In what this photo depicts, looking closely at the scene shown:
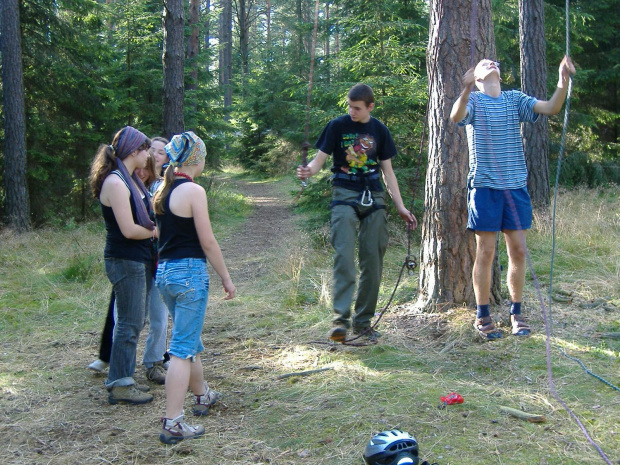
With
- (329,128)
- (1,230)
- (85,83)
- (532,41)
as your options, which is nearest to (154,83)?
(85,83)

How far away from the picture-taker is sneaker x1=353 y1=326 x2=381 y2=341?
4.97 metres

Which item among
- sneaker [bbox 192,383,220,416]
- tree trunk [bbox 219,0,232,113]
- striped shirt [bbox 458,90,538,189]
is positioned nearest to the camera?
sneaker [bbox 192,383,220,416]

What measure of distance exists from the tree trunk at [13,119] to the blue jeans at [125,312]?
8.29 metres

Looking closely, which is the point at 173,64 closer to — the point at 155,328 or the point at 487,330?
the point at 155,328

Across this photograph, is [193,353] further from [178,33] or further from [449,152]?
[178,33]

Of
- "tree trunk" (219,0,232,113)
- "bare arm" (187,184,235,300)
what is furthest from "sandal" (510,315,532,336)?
"tree trunk" (219,0,232,113)

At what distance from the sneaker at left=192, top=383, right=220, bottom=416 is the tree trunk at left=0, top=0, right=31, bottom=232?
886 centimetres

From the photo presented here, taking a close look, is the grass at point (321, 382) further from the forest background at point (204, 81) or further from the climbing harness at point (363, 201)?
the forest background at point (204, 81)

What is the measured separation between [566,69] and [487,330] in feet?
6.91

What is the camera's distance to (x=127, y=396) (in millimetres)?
4133

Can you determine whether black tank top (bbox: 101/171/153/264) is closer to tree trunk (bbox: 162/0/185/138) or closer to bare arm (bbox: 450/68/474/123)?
bare arm (bbox: 450/68/474/123)

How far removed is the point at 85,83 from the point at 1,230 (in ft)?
12.4

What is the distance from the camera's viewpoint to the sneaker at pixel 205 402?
12.7 ft

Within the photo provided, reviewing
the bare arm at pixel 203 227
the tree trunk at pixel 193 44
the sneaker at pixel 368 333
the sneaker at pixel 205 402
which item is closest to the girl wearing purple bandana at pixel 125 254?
the sneaker at pixel 205 402
